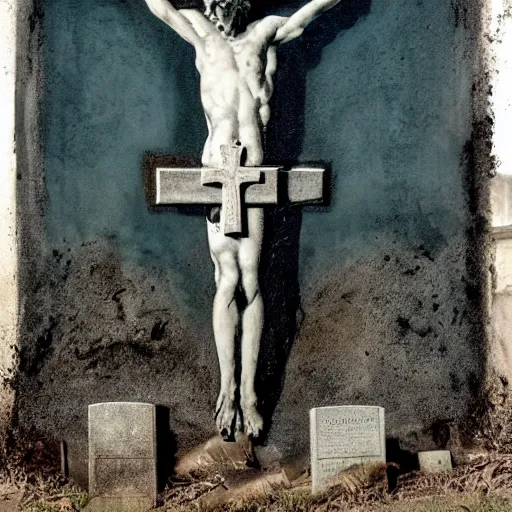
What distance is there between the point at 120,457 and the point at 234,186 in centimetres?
170

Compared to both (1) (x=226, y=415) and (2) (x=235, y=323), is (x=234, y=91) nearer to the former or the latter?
(2) (x=235, y=323)

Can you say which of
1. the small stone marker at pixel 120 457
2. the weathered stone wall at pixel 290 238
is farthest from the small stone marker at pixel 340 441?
the small stone marker at pixel 120 457

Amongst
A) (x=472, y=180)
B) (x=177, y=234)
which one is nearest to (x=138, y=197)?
(x=177, y=234)

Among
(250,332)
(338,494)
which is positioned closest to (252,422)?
(250,332)

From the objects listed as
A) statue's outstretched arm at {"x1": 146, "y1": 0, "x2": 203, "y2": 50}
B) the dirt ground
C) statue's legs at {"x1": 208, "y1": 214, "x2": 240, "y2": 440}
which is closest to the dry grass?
the dirt ground

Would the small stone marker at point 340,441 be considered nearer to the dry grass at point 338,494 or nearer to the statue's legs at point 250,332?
the dry grass at point 338,494

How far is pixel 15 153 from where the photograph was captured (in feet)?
20.3

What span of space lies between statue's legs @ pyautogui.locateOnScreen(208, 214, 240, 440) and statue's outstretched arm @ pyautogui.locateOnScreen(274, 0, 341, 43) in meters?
1.27

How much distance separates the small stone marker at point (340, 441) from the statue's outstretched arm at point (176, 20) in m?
2.32

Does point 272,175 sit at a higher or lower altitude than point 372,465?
higher

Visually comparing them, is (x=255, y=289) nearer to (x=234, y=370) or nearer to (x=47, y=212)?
(x=234, y=370)

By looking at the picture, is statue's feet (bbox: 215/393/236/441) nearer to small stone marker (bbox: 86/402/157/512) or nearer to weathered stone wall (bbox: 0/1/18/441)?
small stone marker (bbox: 86/402/157/512)

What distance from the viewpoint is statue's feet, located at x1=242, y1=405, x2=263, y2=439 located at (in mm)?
6094

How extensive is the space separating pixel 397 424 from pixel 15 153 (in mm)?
2836
